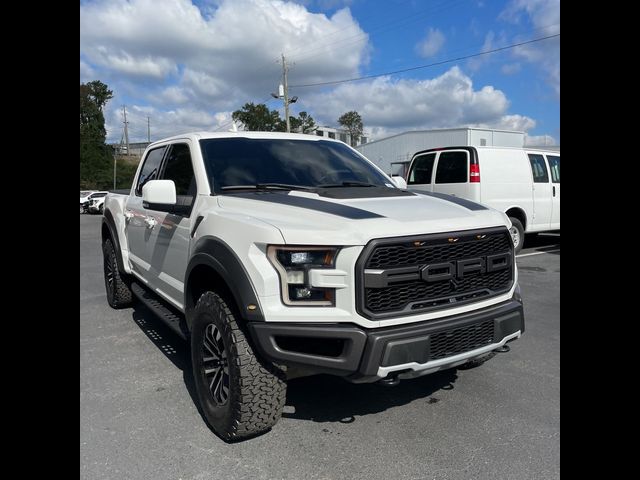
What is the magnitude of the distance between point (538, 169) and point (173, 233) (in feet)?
28.8

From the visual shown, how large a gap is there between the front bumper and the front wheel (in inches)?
6.4

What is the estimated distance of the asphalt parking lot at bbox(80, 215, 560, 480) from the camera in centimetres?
254

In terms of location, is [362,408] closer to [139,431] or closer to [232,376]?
[232,376]

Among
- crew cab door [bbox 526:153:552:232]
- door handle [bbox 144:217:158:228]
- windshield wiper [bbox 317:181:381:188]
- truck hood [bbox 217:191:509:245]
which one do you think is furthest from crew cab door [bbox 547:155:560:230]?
door handle [bbox 144:217:158:228]

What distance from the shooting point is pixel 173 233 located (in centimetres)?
366

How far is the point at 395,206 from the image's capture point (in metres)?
2.81

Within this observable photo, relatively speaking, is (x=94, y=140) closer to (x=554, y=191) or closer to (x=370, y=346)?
(x=554, y=191)

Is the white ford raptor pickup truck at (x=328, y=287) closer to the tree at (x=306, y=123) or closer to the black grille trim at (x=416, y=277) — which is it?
the black grille trim at (x=416, y=277)

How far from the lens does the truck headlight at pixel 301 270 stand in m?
2.41

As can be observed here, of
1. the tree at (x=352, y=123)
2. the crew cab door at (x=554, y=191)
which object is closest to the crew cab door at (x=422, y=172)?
the crew cab door at (x=554, y=191)

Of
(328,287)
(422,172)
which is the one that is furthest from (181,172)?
(422,172)
